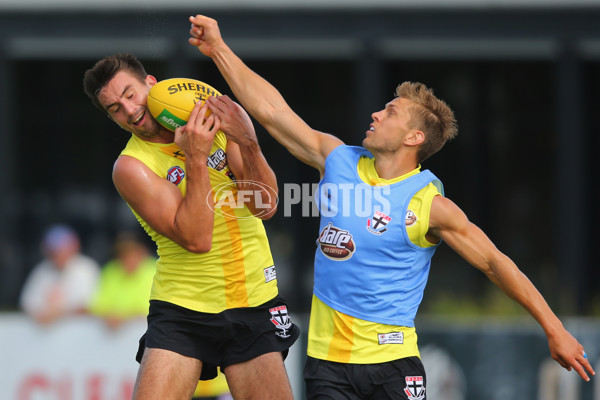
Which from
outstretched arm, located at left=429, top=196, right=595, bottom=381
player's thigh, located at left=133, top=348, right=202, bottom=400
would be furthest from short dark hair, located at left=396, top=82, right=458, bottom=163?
player's thigh, located at left=133, top=348, right=202, bottom=400

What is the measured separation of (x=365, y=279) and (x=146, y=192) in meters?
1.15

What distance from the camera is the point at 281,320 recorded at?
4.69 metres

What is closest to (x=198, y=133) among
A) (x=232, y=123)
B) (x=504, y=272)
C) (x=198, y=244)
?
(x=232, y=123)

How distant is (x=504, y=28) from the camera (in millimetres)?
12562

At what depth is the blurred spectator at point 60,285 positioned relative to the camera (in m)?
9.43

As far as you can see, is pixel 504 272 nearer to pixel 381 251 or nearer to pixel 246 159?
pixel 381 251

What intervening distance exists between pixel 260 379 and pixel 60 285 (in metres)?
5.83

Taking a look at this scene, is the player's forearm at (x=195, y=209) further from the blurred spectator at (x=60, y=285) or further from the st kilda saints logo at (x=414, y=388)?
the blurred spectator at (x=60, y=285)

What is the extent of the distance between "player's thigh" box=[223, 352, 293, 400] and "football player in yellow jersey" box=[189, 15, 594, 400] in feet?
0.56

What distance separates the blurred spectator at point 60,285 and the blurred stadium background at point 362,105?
7.97 ft

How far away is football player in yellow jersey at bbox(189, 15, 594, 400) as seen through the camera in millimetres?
4281

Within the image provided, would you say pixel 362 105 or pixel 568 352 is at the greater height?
pixel 362 105

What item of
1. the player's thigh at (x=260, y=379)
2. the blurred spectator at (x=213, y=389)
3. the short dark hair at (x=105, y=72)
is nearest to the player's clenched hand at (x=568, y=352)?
the player's thigh at (x=260, y=379)

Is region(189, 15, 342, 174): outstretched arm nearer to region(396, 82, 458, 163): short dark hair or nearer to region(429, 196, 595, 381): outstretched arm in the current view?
region(396, 82, 458, 163): short dark hair
